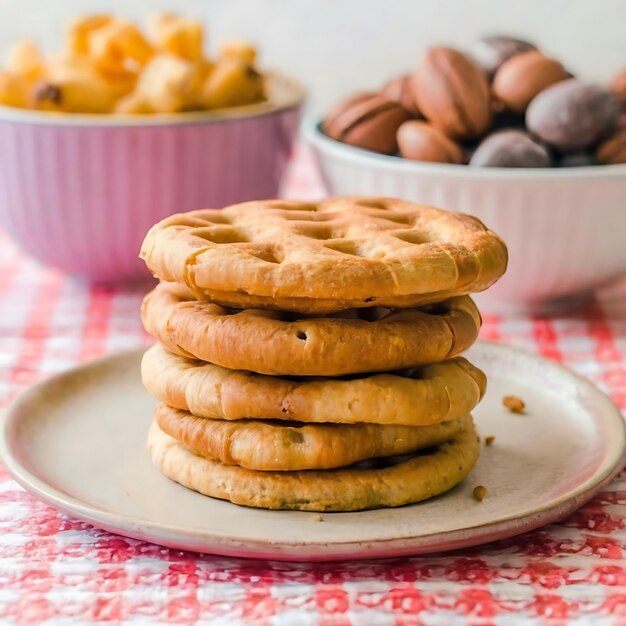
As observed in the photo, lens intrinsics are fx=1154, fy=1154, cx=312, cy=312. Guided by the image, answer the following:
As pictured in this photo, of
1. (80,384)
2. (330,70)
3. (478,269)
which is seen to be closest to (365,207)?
(478,269)

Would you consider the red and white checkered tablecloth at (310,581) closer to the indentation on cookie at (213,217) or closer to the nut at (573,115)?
the indentation on cookie at (213,217)

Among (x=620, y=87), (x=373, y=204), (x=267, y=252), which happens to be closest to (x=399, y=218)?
(x=373, y=204)

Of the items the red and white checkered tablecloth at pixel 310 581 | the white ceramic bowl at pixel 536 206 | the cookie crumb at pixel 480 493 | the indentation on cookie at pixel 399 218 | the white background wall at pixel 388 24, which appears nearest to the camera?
the red and white checkered tablecloth at pixel 310 581

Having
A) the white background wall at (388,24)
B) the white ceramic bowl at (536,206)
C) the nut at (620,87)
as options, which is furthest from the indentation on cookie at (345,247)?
the white background wall at (388,24)

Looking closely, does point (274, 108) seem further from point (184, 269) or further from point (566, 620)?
point (566, 620)

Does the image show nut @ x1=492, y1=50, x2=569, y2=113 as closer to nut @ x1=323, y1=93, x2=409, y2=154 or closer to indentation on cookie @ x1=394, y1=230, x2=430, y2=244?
nut @ x1=323, y1=93, x2=409, y2=154

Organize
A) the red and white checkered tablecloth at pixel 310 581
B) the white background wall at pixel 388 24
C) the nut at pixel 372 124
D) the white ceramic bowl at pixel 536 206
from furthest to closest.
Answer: the white background wall at pixel 388 24 → the nut at pixel 372 124 → the white ceramic bowl at pixel 536 206 → the red and white checkered tablecloth at pixel 310 581

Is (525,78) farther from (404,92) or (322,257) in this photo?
(322,257)
